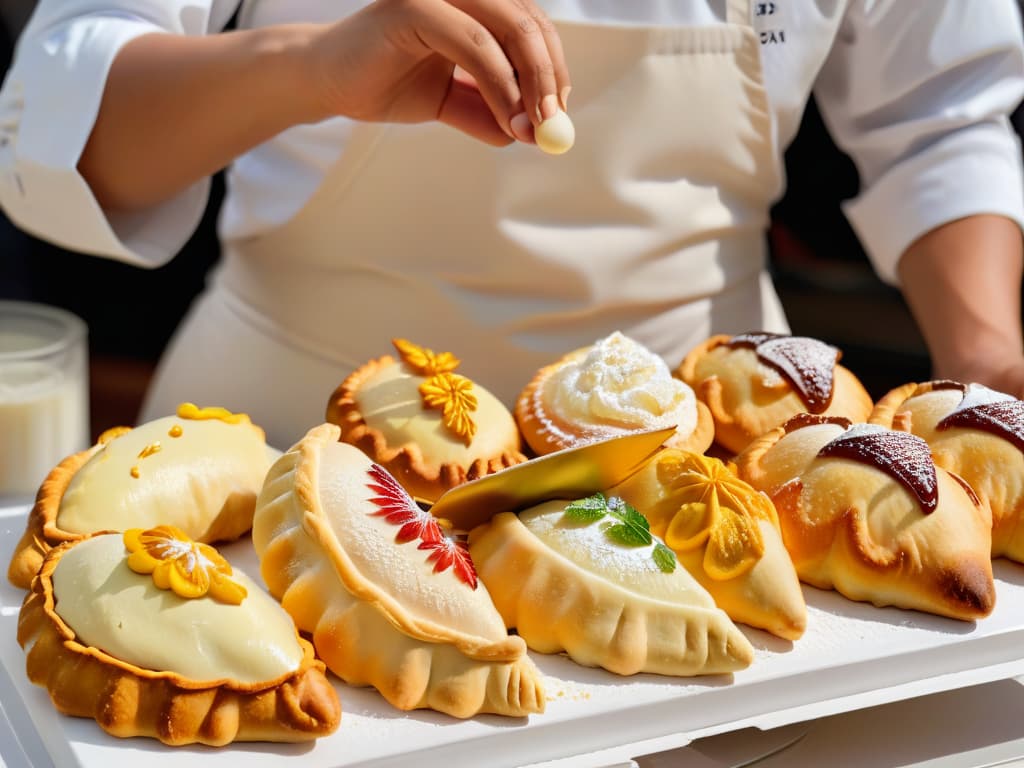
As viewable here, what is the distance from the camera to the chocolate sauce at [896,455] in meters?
0.90

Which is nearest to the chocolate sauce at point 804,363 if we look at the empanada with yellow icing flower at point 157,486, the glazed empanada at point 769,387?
the glazed empanada at point 769,387

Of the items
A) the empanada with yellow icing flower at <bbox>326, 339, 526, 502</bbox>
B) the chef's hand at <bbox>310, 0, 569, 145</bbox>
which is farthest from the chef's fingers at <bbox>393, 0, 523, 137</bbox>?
the empanada with yellow icing flower at <bbox>326, 339, 526, 502</bbox>

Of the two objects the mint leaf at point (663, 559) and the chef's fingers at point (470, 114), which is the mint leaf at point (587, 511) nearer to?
the mint leaf at point (663, 559)

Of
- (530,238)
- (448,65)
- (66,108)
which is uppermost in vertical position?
(448,65)

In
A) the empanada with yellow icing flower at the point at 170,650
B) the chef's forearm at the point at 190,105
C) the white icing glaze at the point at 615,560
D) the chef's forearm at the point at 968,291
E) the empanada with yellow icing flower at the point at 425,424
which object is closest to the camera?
the empanada with yellow icing flower at the point at 170,650

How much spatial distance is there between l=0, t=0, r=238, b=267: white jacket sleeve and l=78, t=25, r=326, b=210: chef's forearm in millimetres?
30

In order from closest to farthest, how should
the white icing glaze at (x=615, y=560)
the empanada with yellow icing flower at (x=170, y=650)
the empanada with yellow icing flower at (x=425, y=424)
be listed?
the empanada with yellow icing flower at (x=170, y=650), the white icing glaze at (x=615, y=560), the empanada with yellow icing flower at (x=425, y=424)

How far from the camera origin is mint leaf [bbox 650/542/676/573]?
0.82m

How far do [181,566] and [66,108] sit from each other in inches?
27.6

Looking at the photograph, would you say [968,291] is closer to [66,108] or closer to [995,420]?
[995,420]

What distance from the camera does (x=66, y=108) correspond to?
1251mm

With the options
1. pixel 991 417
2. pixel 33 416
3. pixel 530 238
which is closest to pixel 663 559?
A: pixel 991 417

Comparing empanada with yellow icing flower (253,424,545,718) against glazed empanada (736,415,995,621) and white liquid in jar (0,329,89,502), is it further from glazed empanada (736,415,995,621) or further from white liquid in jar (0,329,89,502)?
white liquid in jar (0,329,89,502)

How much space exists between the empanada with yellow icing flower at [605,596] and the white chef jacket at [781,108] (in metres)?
0.70
